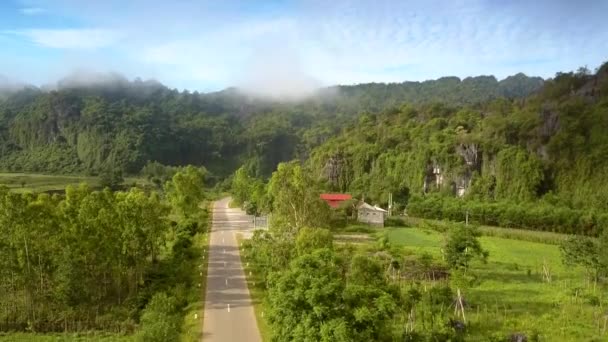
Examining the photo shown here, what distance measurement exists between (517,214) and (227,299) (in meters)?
41.5

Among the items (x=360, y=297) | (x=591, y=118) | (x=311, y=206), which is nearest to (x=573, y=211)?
(x=591, y=118)

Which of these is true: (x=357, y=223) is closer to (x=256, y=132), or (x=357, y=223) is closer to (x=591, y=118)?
(x=591, y=118)

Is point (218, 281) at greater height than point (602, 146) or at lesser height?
lesser

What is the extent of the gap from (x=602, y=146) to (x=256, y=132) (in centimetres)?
9609

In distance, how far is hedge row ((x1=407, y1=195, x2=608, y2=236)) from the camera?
180 feet

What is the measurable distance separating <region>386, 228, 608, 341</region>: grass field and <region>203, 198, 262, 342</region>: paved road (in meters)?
9.35

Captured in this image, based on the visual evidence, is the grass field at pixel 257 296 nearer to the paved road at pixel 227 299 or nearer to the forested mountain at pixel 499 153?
the paved road at pixel 227 299

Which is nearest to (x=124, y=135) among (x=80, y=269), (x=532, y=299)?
(x=80, y=269)

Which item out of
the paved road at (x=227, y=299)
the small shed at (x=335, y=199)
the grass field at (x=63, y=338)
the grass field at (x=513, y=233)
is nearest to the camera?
the paved road at (x=227, y=299)

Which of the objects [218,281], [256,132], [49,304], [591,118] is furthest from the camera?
[256,132]

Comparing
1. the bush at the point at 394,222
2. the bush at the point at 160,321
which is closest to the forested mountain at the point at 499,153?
the bush at the point at 394,222

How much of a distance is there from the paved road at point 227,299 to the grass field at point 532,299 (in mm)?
9350

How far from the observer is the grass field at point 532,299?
23219 mm

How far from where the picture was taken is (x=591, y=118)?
7588 centimetres
